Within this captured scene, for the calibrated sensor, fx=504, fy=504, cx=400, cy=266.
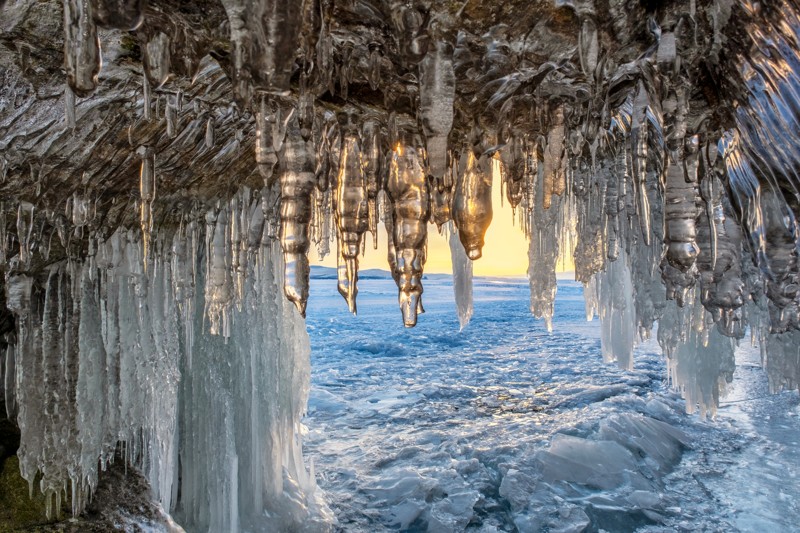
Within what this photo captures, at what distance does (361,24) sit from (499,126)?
114 centimetres

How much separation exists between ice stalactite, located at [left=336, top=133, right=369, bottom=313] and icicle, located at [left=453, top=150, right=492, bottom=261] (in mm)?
538

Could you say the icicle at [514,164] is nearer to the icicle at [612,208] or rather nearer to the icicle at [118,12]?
the icicle at [612,208]

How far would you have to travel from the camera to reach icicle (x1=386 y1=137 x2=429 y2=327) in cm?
255

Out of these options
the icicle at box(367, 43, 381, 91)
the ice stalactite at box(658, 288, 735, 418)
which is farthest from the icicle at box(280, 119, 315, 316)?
the ice stalactite at box(658, 288, 735, 418)

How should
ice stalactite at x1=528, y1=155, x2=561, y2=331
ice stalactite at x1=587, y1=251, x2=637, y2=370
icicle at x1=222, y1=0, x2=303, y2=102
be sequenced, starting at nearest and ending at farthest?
icicle at x1=222, y1=0, x2=303, y2=102
ice stalactite at x1=528, y1=155, x2=561, y2=331
ice stalactite at x1=587, y1=251, x2=637, y2=370

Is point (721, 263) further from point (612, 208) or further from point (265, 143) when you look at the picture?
point (265, 143)

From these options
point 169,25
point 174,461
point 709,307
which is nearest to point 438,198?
point 169,25

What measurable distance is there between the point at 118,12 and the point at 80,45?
0.51ft

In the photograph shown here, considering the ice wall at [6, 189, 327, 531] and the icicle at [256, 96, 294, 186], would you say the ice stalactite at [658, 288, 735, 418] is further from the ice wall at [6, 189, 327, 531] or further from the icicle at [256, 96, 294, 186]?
the icicle at [256, 96, 294, 186]

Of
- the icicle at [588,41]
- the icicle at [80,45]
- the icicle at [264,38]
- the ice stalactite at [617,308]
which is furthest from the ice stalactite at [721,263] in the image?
the icicle at [80,45]

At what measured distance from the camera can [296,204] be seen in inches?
88.1

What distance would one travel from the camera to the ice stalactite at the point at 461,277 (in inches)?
223

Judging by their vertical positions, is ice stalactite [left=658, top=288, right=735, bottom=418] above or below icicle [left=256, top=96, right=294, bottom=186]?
below

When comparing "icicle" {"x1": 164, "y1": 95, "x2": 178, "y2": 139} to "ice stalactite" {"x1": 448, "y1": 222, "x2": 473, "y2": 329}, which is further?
"ice stalactite" {"x1": 448, "y1": 222, "x2": 473, "y2": 329}
